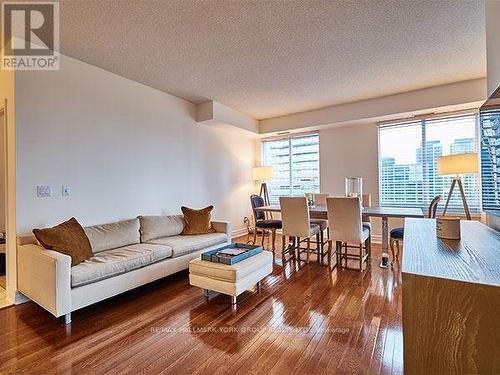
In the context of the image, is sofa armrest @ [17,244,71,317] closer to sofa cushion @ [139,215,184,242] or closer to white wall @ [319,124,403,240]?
sofa cushion @ [139,215,184,242]

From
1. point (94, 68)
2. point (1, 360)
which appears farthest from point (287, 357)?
point (94, 68)

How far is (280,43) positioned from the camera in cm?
285

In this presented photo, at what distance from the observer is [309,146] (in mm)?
5973

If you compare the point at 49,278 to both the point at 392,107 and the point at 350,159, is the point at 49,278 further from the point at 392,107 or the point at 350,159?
the point at 392,107

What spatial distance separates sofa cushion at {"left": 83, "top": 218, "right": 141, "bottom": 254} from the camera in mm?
2979

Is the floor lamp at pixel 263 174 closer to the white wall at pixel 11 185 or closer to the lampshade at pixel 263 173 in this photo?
the lampshade at pixel 263 173

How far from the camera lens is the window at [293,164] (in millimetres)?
5934

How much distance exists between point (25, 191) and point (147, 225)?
4.48ft

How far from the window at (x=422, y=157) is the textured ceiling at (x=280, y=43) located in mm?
860

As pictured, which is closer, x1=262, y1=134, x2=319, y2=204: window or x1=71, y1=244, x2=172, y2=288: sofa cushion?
x1=71, y1=244, x2=172, y2=288: sofa cushion

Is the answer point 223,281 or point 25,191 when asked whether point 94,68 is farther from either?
point 223,281

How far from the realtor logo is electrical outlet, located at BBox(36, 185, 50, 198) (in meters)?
1.24

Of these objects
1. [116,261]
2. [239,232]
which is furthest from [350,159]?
[116,261]

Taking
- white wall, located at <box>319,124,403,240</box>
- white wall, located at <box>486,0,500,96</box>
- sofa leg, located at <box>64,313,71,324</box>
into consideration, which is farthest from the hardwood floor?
white wall, located at <box>319,124,403,240</box>
